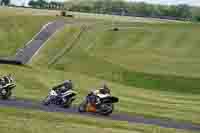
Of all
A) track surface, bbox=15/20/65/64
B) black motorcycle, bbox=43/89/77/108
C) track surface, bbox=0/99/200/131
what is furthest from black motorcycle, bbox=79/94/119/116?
track surface, bbox=15/20/65/64

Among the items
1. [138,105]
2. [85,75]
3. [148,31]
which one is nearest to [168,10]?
[148,31]

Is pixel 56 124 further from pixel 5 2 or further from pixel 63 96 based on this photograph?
pixel 5 2

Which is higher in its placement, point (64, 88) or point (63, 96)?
point (64, 88)

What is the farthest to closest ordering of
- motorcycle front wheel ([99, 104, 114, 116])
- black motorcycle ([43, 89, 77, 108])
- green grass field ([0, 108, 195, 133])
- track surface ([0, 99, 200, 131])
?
1. black motorcycle ([43, 89, 77, 108])
2. motorcycle front wheel ([99, 104, 114, 116])
3. track surface ([0, 99, 200, 131])
4. green grass field ([0, 108, 195, 133])

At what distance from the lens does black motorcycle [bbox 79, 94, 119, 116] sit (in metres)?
24.6

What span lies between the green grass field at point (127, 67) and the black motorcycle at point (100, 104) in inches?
95.8

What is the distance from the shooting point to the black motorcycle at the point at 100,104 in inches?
970

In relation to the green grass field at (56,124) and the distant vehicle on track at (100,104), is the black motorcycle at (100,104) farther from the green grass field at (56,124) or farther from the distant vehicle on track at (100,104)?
the green grass field at (56,124)

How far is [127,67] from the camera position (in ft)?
164

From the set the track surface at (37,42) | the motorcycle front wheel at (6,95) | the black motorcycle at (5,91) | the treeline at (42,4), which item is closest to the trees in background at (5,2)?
the treeline at (42,4)

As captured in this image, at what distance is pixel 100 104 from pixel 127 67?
83.4ft

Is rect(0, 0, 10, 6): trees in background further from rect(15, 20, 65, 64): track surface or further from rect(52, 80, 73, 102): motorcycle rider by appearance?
rect(52, 80, 73, 102): motorcycle rider

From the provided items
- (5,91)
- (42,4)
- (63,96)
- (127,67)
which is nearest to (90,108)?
(63,96)

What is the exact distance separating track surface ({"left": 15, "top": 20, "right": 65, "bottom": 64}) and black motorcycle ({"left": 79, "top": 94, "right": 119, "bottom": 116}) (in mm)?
23073
